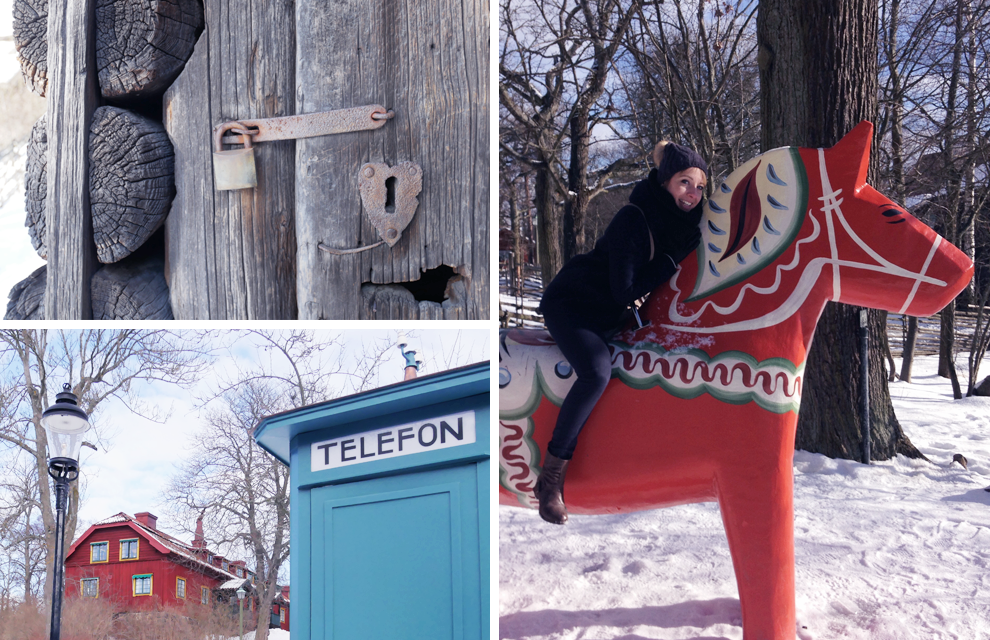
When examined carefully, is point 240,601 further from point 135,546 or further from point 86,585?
point 86,585

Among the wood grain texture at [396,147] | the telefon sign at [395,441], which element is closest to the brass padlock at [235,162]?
the wood grain texture at [396,147]

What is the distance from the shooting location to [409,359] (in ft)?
6.77

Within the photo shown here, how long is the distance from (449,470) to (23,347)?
180cm

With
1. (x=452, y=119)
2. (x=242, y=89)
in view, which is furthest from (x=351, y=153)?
(x=242, y=89)

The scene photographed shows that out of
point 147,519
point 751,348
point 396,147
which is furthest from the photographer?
point 147,519

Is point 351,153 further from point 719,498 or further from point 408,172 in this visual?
point 719,498

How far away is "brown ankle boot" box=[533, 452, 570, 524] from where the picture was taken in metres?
2.32

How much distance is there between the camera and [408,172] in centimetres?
191

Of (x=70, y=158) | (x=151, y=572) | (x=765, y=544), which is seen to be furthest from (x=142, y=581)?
(x=765, y=544)

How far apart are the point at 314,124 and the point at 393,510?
1.34m

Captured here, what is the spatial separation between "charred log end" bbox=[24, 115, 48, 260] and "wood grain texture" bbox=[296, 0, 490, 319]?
1.27 m

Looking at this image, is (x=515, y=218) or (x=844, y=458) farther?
(x=515, y=218)

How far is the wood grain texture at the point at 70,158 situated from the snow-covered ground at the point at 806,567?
201 cm

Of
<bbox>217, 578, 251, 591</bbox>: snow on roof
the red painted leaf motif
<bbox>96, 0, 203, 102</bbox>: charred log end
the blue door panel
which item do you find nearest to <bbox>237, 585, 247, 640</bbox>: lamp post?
<bbox>217, 578, 251, 591</bbox>: snow on roof
